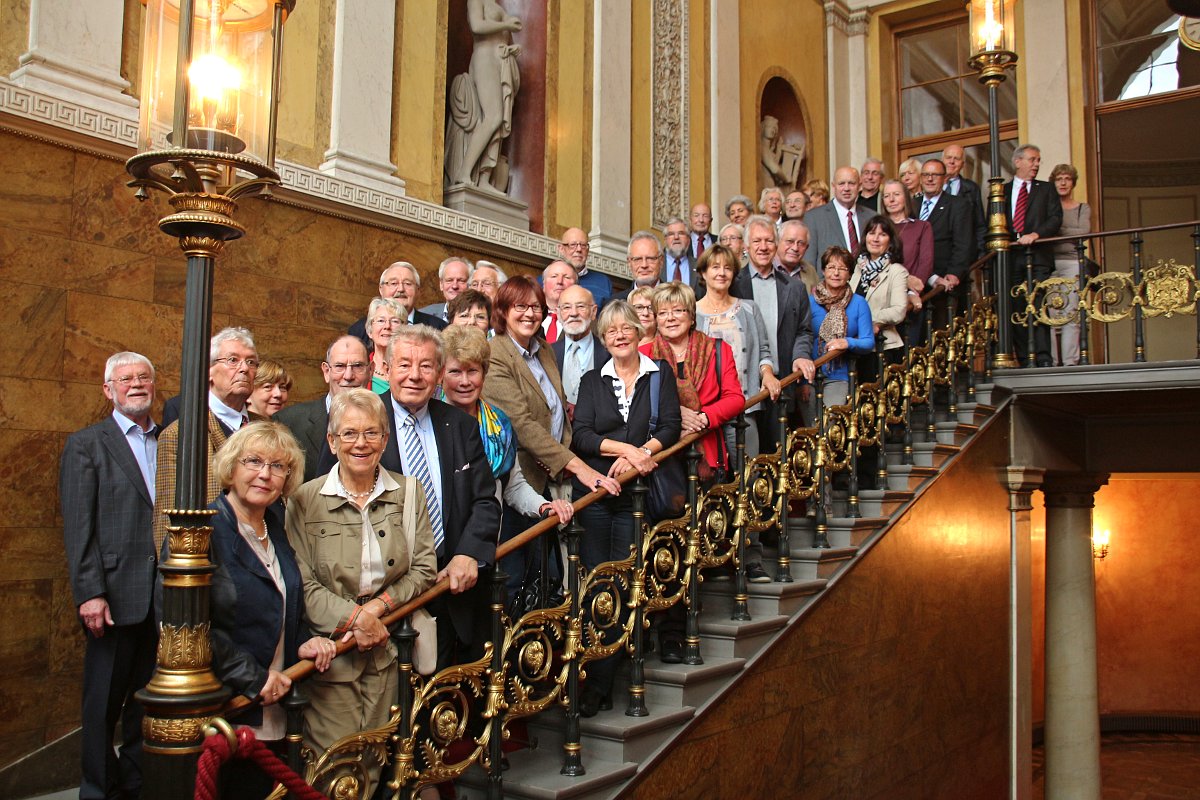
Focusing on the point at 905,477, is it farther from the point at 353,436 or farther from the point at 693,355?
the point at 353,436

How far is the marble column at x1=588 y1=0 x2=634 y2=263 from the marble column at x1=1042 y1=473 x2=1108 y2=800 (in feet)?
13.4

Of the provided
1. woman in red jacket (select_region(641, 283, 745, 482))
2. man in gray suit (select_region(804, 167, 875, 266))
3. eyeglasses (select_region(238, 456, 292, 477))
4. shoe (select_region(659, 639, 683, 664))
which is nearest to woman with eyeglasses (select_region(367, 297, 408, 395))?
woman in red jacket (select_region(641, 283, 745, 482))

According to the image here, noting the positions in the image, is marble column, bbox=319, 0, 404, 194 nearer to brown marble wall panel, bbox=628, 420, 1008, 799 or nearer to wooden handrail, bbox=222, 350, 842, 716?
wooden handrail, bbox=222, 350, 842, 716

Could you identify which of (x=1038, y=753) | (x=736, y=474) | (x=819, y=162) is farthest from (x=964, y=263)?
(x=1038, y=753)

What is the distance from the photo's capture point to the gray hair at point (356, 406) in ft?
10.6

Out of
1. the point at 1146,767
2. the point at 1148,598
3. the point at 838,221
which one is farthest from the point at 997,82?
the point at 1148,598

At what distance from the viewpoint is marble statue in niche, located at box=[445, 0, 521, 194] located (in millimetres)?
7730

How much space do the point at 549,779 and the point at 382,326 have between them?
1999 mm

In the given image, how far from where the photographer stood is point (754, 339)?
5.49 meters

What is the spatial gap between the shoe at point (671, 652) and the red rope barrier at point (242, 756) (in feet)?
6.79

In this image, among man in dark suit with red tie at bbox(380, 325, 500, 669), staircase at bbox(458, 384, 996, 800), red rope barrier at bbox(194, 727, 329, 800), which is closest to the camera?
red rope barrier at bbox(194, 727, 329, 800)

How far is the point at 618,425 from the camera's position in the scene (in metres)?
4.46

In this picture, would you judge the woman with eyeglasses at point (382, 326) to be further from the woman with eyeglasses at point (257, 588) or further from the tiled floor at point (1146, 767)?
the tiled floor at point (1146, 767)

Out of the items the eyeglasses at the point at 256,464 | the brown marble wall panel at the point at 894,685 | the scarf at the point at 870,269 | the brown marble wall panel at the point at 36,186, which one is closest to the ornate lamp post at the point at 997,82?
the brown marble wall panel at the point at 894,685
